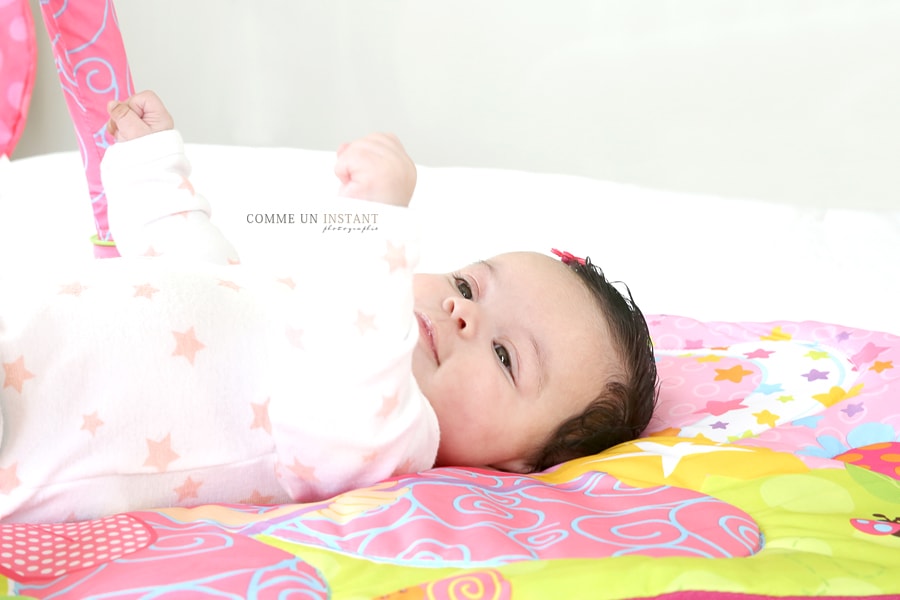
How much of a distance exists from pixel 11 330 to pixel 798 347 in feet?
3.29

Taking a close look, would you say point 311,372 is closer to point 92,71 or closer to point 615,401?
point 615,401

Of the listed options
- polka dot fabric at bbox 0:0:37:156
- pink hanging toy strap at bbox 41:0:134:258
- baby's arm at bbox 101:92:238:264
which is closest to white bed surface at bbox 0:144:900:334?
pink hanging toy strap at bbox 41:0:134:258

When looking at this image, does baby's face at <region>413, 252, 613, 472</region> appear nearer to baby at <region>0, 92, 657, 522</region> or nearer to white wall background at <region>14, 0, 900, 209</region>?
baby at <region>0, 92, 657, 522</region>

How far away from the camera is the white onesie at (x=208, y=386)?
87 cm

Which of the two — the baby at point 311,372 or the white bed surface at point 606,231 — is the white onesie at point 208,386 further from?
the white bed surface at point 606,231

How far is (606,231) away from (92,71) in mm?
974

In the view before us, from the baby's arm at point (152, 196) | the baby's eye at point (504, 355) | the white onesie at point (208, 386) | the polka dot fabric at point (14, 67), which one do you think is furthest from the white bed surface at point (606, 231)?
the polka dot fabric at point (14, 67)

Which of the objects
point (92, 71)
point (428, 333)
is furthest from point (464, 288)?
point (92, 71)

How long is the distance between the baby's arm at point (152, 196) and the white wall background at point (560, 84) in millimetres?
1768

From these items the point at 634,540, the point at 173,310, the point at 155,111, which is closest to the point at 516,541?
the point at 634,540

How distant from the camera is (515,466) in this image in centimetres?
112

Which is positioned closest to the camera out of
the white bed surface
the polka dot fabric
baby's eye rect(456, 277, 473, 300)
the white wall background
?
baby's eye rect(456, 277, 473, 300)

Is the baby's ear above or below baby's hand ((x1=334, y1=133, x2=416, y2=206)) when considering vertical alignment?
below

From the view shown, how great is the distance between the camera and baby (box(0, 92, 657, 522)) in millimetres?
879
